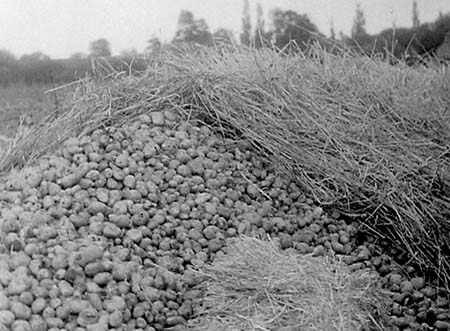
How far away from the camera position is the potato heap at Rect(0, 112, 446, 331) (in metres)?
2.32

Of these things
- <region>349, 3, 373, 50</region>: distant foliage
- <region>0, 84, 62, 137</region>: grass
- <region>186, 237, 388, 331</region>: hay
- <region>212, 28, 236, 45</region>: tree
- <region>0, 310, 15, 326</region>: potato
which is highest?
<region>212, 28, 236, 45</region>: tree

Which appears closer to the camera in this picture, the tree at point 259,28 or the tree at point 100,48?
the tree at point 100,48

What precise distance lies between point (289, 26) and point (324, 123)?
52.1 inches

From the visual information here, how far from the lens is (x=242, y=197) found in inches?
117

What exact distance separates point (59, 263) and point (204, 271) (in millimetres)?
493

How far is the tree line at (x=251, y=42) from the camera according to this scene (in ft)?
13.4

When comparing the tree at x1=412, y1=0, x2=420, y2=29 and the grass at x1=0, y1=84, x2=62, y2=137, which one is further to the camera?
the tree at x1=412, y1=0, x2=420, y2=29

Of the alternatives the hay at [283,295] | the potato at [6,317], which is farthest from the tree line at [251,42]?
the potato at [6,317]

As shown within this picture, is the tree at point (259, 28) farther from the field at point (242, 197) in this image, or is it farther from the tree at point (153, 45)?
the tree at point (153, 45)

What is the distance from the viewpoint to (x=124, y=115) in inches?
132

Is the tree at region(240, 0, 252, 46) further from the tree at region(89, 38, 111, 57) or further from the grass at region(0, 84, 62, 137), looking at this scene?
the grass at region(0, 84, 62, 137)

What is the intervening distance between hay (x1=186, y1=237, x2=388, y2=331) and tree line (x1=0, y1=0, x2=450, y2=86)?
155cm

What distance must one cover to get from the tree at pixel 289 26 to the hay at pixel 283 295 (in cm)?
216

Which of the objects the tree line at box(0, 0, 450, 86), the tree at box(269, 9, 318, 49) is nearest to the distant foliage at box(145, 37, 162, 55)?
the tree line at box(0, 0, 450, 86)
